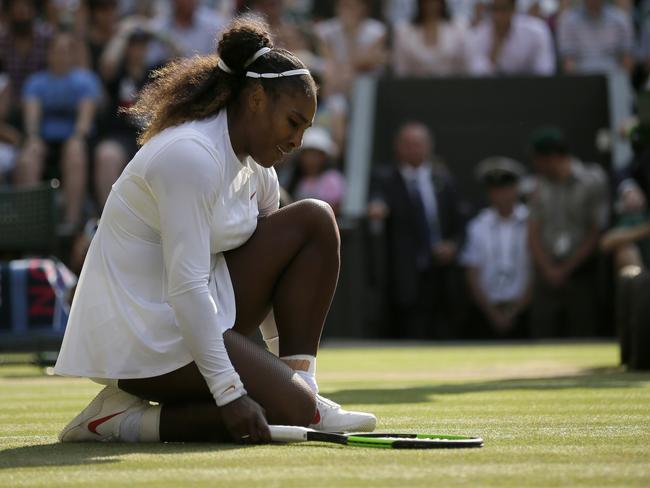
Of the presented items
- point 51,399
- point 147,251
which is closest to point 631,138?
point 51,399

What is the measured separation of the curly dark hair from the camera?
495cm

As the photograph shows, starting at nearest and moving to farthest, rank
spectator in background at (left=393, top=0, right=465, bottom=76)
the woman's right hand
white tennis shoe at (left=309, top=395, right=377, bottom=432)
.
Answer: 1. the woman's right hand
2. white tennis shoe at (left=309, top=395, right=377, bottom=432)
3. spectator in background at (left=393, top=0, right=465, bottom=76)

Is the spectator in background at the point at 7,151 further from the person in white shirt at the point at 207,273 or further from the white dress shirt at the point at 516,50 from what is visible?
the person in white shirt at the point at 207,273

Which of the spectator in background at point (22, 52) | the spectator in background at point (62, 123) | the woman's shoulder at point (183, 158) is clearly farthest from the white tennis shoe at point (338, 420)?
the spectator in background at point (22, 52)

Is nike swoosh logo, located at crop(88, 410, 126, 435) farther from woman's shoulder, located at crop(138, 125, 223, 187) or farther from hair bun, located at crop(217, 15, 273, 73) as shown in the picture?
hair bun, located at crop(217, 15, 273, 73)

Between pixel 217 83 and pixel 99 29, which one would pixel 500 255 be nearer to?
pixel 99 29

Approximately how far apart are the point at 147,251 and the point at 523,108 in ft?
34.4

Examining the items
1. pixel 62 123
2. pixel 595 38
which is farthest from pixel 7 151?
pixel 595 38

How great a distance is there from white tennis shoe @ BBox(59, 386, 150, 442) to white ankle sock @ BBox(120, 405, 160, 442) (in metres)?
0.02

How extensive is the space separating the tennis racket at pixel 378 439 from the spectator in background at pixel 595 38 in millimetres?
10574

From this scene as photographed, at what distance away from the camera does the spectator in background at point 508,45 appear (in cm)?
1473

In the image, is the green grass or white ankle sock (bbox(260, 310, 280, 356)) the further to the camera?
white ankle sock (bbox(260, 310, 280, 356))

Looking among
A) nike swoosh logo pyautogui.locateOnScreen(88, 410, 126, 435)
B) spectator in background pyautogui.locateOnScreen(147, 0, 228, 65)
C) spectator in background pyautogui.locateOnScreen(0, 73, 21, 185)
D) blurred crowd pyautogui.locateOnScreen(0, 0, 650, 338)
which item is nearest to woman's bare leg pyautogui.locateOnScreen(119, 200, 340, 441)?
nike swoosh logo pyautogui.locateOnScreen(88, 410, 126, 435)

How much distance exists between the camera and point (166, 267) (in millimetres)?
4754
